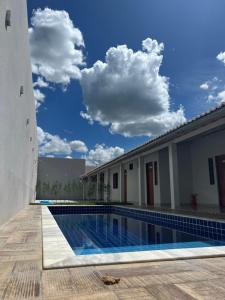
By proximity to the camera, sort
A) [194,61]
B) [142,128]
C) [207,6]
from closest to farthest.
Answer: [207,6]
[194,61]
[142,128]

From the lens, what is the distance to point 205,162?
1105cm

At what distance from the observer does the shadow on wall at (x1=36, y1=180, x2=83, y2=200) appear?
22.9m

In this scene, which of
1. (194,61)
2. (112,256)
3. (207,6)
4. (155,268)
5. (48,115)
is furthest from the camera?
(48,115)

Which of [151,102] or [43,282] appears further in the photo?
[151,102]

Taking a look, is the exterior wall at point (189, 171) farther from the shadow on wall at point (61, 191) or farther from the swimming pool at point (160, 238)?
the shadow on wall at point (61, 191)

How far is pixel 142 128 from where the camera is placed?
22297 millimetres

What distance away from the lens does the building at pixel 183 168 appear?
893cm

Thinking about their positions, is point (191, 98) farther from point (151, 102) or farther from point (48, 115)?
point (48, 115)

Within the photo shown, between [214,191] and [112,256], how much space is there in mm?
8872

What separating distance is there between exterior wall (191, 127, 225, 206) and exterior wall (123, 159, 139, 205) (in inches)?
161

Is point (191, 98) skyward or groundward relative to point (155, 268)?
skyward

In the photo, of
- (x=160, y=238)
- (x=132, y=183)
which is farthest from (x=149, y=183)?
(x=160, y=238)

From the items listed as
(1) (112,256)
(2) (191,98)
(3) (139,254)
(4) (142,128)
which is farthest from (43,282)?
(4) (142,128)

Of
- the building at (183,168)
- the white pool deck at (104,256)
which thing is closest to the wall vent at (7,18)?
the white pool deck at (104,256)
